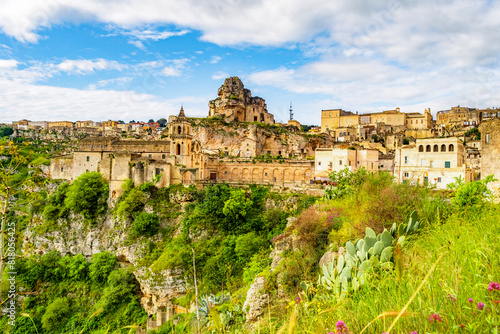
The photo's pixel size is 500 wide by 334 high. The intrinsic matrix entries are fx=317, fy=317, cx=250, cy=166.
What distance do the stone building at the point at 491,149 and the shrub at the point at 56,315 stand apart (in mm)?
25935

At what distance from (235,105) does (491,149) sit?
38387 mm

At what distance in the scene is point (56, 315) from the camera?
70.1 ft

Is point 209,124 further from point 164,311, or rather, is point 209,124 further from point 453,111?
point 453,111

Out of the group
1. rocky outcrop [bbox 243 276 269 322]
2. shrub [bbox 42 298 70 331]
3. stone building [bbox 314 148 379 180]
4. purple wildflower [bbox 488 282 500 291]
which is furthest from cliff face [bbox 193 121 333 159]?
purple wildflower [bbox 488 282 500 291]

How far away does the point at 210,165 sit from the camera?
34.5m

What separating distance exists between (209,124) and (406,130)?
35710mm

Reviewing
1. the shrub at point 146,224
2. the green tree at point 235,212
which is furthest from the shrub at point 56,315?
the green tree at point 235,212

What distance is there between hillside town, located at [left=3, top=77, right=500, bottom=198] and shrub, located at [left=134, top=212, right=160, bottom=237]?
332cm

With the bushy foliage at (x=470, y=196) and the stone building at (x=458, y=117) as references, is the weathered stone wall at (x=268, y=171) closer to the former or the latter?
the bushy foliage at (x=470, y=196)

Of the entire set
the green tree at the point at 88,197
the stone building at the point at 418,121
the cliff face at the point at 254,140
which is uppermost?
the stone building at the point at 418,121

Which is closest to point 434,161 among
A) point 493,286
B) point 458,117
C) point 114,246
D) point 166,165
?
point 166,165

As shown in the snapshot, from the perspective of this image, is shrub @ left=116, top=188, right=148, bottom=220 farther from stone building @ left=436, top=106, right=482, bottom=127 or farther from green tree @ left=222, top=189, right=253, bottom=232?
stone building @ left=436, top=106, right=482, bottom=127

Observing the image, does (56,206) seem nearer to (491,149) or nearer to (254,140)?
(254,140)

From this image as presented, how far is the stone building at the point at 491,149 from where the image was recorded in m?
13.7
